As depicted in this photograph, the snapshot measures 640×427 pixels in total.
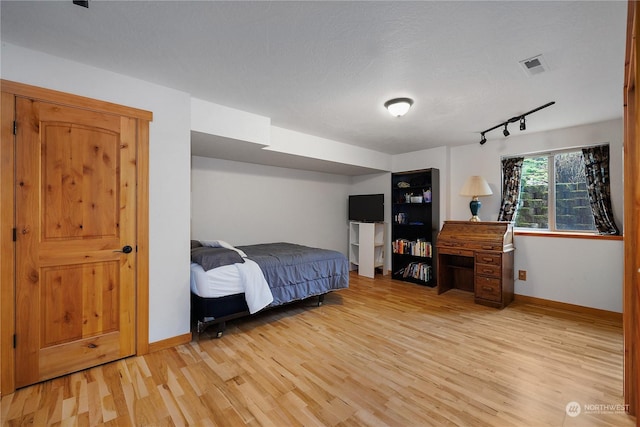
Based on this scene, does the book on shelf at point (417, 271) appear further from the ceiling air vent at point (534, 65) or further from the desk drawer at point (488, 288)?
the ceiling air vent at point (534, 65)

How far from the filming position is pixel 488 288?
3660 mm

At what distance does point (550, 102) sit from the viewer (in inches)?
110

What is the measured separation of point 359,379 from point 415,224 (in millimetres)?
3271

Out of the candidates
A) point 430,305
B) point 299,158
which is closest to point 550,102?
point 430,305

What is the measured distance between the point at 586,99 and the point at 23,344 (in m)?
5.18

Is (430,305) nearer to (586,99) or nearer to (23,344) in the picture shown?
(586,99)

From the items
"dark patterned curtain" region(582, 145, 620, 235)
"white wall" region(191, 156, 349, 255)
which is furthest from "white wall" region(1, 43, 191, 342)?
"dark patterned curtain" region(582, 145, 620, 235)

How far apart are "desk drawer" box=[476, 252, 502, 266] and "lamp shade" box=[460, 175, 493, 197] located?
33.7 inches

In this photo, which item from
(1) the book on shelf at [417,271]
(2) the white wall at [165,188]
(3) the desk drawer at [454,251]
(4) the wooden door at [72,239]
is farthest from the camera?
(1) the book on shelf at [417,271]

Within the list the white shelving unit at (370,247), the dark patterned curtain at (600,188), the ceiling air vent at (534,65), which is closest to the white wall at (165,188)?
the ceiling air vent at (534,65)

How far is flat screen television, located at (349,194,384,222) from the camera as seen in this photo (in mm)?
5242

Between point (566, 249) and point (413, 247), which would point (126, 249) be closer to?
point (413, 247)

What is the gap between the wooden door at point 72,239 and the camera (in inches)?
77.2

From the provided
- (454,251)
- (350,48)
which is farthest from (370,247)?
(350,48)
